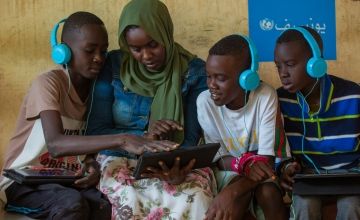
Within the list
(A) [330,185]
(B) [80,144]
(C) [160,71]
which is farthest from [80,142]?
(A) [330,185]

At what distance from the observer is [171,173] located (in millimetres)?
2242

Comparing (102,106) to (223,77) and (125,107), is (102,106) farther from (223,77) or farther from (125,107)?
(223,77)

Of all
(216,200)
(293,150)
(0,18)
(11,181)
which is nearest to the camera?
(216,200)

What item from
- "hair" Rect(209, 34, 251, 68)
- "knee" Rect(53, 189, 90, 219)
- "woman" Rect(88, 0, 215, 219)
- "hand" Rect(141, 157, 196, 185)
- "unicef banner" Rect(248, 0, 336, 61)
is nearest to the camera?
"knee" Rect(53, 189, 90, 219)

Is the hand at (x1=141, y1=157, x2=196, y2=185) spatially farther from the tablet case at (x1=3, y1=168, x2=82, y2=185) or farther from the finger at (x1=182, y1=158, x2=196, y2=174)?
the tablet case at (x1=3, y1=168, x2=82, y2=185)

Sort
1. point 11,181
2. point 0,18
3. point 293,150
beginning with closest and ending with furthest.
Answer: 1. point 11,181
2. point 293,150
3. point 0,18

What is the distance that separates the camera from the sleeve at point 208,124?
2.54 meters

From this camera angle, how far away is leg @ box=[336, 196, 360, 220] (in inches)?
83.8

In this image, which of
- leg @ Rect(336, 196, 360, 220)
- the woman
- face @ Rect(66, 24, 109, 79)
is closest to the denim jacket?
the woman

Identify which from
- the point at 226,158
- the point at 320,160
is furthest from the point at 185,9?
the point at 320,160

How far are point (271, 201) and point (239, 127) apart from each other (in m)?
0.43

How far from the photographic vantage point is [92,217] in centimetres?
227

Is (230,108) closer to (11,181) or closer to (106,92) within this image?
(106,92)

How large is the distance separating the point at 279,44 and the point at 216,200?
0.88 m
